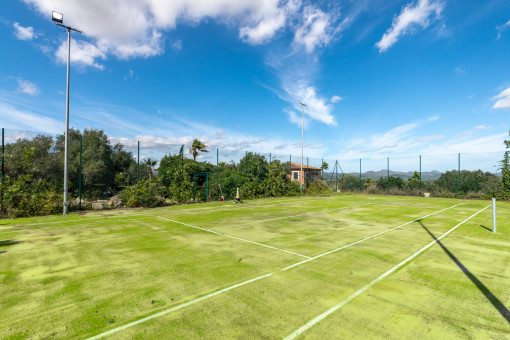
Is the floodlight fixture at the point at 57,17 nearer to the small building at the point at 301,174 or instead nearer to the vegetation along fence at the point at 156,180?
the vegetation along fence at the point at 156,180

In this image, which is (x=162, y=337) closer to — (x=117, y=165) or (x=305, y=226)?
(x=305, y=226)

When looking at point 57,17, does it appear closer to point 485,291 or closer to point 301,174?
point 485,291

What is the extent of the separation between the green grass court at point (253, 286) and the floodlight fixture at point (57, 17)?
9092 mm

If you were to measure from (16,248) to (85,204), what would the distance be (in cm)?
845

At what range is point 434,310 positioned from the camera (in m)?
3.18

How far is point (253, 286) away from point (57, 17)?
45.4ft

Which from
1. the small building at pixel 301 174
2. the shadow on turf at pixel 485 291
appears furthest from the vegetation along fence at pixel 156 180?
the shadow on turf at pixel 485 291

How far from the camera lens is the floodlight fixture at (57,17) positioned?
34.1 feet

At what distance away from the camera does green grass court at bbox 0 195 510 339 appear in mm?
2781

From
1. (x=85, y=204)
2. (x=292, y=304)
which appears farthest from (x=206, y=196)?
(x=292, y=304)

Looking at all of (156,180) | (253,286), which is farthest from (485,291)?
(156,180)

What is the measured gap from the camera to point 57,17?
10516 millimetres

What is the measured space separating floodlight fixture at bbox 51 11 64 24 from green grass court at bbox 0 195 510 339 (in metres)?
9.09

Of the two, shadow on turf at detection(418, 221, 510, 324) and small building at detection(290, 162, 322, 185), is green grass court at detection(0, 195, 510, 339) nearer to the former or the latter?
shadow on turf at detection(418, 221, 510, 324)
